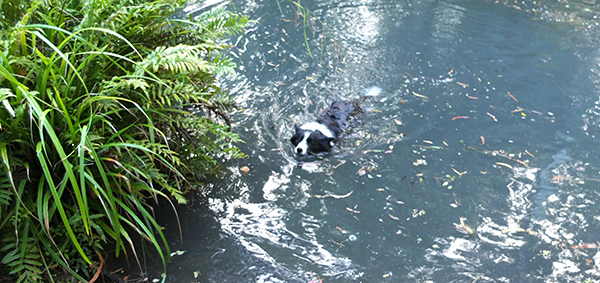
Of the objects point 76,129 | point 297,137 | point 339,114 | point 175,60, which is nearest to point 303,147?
point 297,137

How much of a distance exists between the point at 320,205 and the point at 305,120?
1.73 meters

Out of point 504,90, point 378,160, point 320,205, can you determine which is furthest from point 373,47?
point 320,205

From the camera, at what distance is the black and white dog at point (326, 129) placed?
4762mm

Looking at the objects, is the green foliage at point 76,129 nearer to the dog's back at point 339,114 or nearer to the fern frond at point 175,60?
the fern frond at point 175,60

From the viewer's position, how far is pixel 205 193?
413cm

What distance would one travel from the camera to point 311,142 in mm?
4754

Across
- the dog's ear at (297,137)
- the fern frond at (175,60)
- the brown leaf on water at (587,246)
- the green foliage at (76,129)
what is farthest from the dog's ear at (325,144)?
the brown leaf on water at (587,246)

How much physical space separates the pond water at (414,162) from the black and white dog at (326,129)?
0.15m

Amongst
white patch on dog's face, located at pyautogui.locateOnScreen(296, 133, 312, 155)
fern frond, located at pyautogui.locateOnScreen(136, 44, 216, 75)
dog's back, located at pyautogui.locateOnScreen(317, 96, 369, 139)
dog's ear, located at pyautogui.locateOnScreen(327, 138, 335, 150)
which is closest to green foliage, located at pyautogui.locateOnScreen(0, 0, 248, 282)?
fern frond, located at pyautogui.locateOnScreen(136, 44, 216, 75)

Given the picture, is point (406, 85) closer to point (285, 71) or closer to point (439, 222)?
point (285, 71)

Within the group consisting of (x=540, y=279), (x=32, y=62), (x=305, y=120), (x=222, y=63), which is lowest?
(x=540, y=279)

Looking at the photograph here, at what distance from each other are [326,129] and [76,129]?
279 cm

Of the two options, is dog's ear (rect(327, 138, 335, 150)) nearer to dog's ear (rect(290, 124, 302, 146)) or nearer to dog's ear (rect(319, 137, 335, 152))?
dog's ear (rect(319, 137, 335, 152))

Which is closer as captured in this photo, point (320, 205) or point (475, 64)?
point (320, 205)
